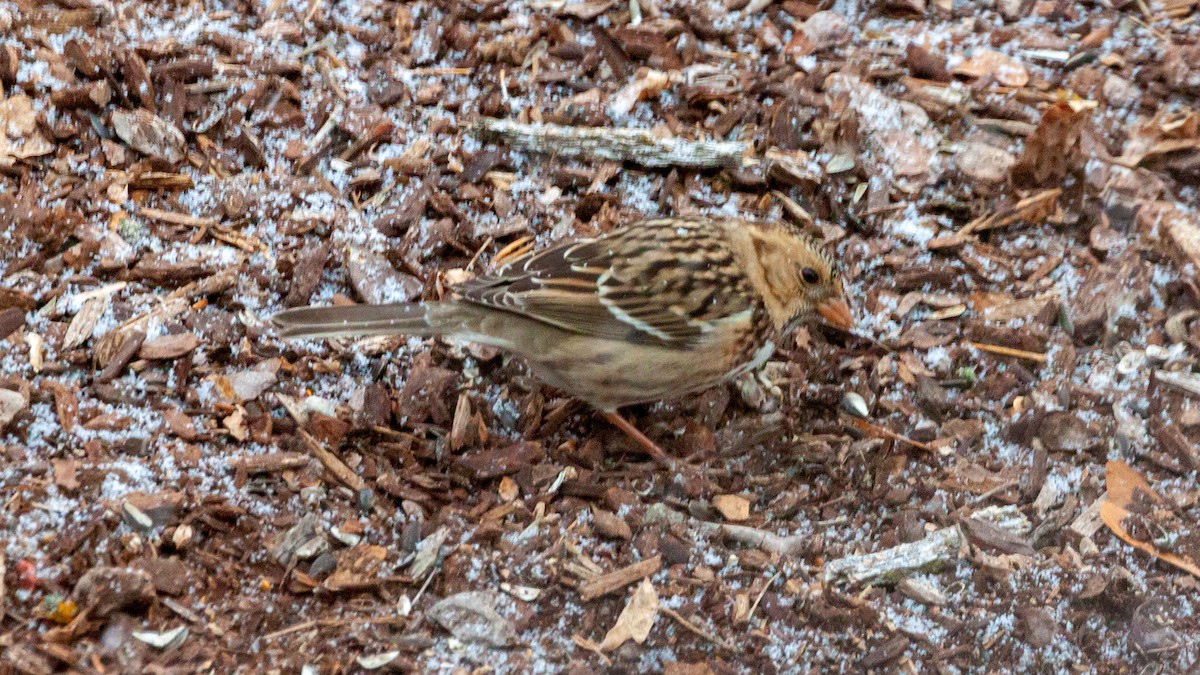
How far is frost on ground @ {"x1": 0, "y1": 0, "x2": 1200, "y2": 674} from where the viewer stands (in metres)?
3.01

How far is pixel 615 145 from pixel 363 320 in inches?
55.5

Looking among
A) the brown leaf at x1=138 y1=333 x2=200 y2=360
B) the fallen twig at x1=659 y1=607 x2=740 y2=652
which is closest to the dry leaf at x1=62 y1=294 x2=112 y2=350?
the brown leaf at x1=138 y1=333 x2=200 y2=360

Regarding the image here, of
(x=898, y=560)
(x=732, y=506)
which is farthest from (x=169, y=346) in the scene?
(x=898, y=560)

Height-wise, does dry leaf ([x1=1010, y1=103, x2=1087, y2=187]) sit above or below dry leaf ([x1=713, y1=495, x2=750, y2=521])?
above

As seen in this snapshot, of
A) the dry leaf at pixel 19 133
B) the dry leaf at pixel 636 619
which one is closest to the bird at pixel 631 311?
the dry leaf at pixel 636 619

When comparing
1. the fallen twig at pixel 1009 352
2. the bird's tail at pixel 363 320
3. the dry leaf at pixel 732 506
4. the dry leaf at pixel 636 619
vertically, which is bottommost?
the dry leaf at pixel 636 619

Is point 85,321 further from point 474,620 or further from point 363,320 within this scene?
point 474,620

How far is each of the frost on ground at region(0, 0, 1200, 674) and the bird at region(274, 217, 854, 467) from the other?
0.87 feet

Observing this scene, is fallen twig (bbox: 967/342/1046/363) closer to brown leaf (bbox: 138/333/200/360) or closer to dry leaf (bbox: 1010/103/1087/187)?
dry leaf (bbox: 1010/103/1087/187)

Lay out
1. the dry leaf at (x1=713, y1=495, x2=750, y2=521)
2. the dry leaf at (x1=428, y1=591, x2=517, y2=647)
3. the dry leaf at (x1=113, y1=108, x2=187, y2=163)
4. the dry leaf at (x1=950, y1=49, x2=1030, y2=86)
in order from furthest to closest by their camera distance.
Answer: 1. the dry leaf at (x1=950, y1=49, x2=1030, y2=86)
2. the dry leaf at (x1=113, y1=108, x2=187, y2=163)
3. the dry leaf at (x1=713, y1=495, x2=750, y2=521)
4. the dry leaf at (x1=428, y1=591, x2=517, y2=647)

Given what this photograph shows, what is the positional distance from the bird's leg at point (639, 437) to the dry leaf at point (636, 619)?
0.55m

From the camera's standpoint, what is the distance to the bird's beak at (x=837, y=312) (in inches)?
147

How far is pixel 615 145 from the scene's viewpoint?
169 inches

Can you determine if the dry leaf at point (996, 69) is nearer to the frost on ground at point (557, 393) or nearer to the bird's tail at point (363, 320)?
the frost on ground at point (557, 393)
